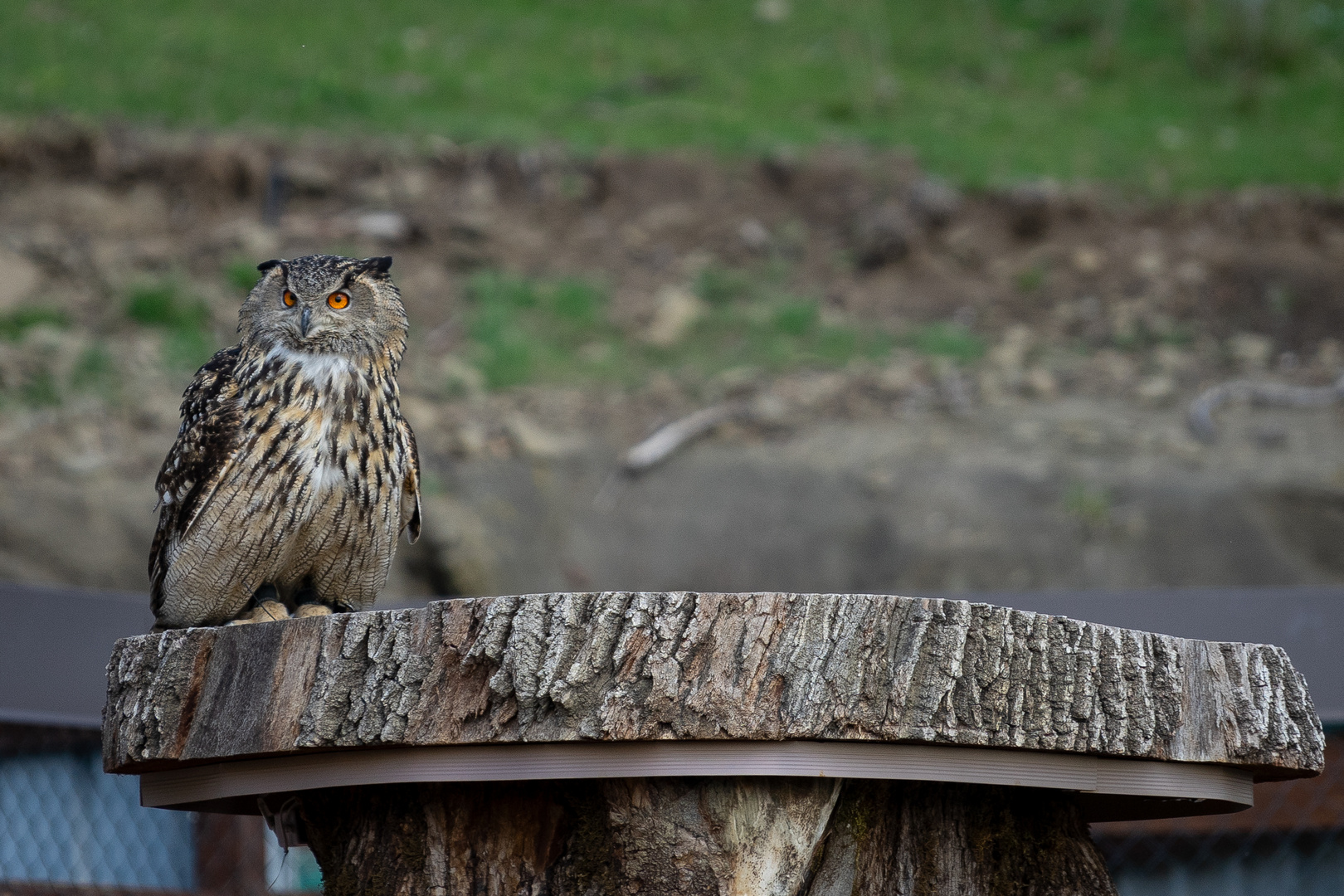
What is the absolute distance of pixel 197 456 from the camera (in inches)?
110

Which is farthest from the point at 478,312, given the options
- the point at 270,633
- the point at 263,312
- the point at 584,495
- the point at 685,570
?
the point at 270,633

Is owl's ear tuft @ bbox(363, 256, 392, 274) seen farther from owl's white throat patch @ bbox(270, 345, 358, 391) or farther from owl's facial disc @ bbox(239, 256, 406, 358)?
owl's white throat patch @ bbox(270, 345, 358, 391)

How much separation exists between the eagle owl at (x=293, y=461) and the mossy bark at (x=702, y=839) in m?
0.85

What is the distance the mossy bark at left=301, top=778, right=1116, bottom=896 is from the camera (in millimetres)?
1769

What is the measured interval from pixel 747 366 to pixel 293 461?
5.88 meters

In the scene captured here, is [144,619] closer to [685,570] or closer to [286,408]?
[286,408]

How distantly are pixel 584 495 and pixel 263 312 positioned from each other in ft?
14.6

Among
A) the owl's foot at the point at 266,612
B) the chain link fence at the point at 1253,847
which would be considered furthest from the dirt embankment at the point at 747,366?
the owl's foot at the point at 266,612

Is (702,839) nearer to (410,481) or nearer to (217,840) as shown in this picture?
(410,481)

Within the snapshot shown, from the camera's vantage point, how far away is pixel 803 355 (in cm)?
855

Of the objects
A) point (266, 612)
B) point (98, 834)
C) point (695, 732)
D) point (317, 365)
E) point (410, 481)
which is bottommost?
point (98, 834)

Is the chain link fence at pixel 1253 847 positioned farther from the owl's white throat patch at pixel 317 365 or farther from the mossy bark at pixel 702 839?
the owl's white throat patch at pixel 317 365

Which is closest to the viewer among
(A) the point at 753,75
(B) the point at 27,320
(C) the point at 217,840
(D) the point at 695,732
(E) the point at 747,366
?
(D) the point at 695,732

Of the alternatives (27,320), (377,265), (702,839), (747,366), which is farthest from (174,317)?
(702,839)
